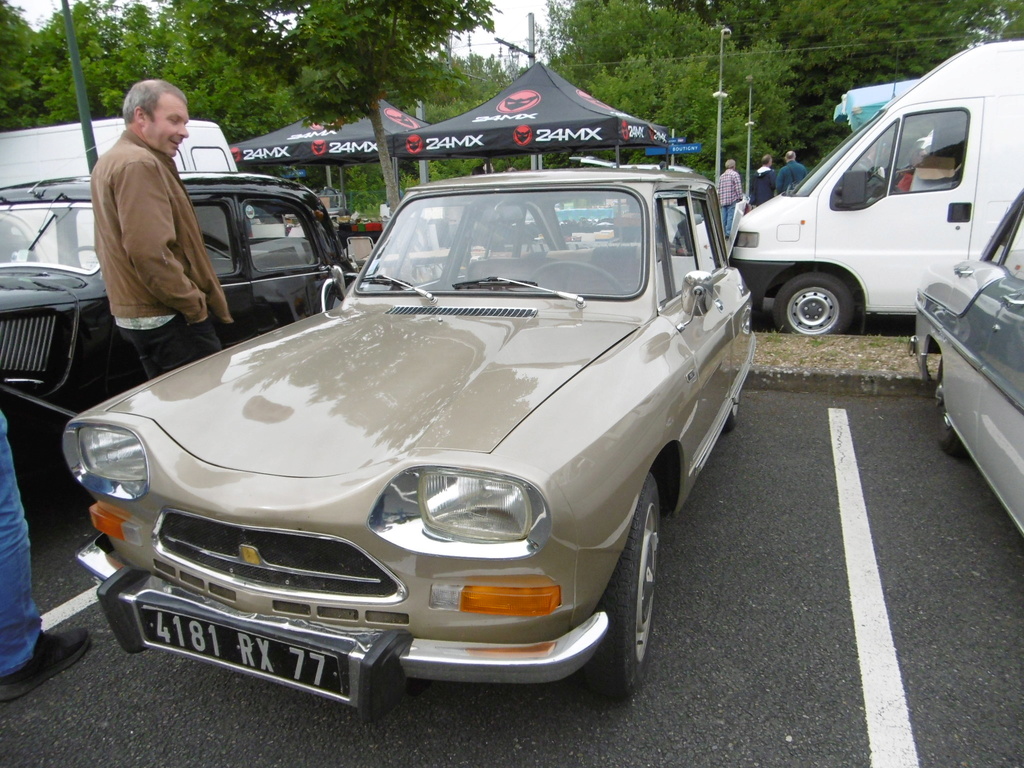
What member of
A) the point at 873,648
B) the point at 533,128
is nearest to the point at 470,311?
the point at 873,648

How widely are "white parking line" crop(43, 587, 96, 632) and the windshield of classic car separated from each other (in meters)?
1.77

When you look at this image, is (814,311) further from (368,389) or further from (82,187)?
(82,187)

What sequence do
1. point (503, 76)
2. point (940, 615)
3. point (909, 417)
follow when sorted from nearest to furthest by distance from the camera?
point (940, 615) < point (909, 417) < point (503, 76)

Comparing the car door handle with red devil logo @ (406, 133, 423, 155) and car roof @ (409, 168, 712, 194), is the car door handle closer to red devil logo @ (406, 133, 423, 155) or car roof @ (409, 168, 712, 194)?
car roof @ (409, 168, 712, 194)

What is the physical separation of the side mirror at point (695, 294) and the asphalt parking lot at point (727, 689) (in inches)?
41.5

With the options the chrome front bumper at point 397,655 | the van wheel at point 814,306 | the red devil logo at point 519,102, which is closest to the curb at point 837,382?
the van wheel at point 814,306

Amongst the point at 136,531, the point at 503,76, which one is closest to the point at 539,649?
the point at 136,531

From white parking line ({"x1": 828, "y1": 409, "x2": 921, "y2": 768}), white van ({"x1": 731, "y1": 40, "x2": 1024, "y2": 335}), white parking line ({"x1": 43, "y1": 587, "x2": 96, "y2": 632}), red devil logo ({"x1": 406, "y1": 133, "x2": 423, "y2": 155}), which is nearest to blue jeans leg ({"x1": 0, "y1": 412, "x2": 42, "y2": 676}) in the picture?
white parking line ({"x1": 43, "y1": 587, "x2": 96, "y2": 632})

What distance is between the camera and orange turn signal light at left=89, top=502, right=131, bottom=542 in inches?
82.6

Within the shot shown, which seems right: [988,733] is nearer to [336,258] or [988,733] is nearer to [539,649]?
[539,649]

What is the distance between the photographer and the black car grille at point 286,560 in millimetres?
1784

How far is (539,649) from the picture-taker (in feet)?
5.78

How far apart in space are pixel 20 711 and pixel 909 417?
5.13m

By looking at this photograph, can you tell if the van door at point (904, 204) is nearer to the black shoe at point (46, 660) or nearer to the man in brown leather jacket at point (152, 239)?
the man in brown leather jacket at point (152, 239)
